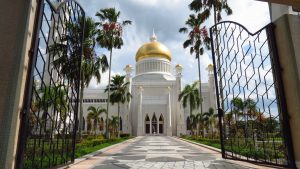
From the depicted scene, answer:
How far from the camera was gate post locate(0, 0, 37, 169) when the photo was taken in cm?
334

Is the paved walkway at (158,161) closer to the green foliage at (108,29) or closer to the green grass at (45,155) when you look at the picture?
the green grass at (45,155)

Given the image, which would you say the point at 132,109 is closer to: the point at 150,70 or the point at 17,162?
the point at 150,70

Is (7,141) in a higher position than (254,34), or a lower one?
lower

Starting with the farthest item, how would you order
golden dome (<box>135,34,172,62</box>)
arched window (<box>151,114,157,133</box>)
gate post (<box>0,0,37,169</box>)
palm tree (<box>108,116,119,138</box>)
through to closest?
golden dome (<box>135,34,172,62</box>)
arched window (<box>151,114,157,133</box>)
palm tree (<box>108,116,119,138</box>)
gate post (<box>0,0,37,169</box>)

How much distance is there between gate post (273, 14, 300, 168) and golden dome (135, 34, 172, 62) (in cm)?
4796

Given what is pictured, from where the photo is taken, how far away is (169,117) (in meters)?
41.7

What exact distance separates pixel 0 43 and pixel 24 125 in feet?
4.46

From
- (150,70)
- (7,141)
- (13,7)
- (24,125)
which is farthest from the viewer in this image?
(150,70)

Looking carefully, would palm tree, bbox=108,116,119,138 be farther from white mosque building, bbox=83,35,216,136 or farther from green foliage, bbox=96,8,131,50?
green foliage, bbox=96,8,131,50

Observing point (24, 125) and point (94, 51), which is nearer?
point (24, 125)

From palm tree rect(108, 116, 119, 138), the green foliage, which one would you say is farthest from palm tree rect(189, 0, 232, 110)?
palm tree rect(108, 116, 119, 138)

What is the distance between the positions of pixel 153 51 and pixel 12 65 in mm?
49708

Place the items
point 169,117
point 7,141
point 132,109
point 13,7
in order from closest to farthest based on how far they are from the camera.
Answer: point 7,141 < point 13,7 < point 169,117 < point 132,109

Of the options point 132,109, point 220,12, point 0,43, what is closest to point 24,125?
point 0,43
